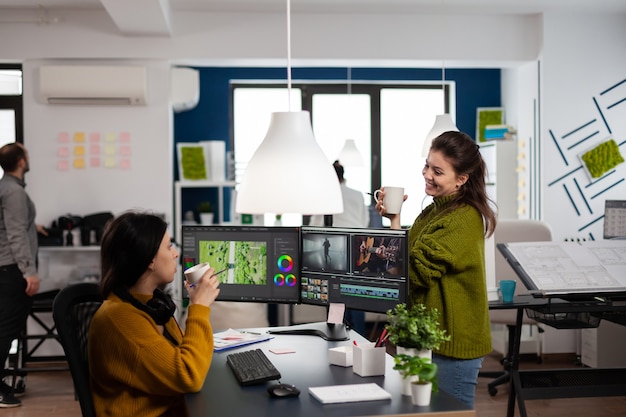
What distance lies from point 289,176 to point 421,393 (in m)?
0.76

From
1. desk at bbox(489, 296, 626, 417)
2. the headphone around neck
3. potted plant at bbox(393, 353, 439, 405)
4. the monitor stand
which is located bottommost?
desk at bbox(489, 296, 626, 417)

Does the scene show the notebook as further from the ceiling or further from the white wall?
the white wall

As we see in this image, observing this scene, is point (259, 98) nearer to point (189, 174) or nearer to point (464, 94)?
point (189, 174)

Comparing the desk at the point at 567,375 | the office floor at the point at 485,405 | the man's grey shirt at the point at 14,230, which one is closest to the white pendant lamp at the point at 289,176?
the desk at the point at 567,375

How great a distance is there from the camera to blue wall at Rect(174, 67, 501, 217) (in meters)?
7.41

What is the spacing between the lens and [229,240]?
124 inches

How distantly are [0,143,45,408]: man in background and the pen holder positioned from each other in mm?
3079

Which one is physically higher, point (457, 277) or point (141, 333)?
point (457, 277)

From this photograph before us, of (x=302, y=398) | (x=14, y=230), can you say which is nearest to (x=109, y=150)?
(x=14, y=230)

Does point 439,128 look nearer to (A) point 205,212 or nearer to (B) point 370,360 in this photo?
(A) point 205,212

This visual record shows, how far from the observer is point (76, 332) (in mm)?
2322

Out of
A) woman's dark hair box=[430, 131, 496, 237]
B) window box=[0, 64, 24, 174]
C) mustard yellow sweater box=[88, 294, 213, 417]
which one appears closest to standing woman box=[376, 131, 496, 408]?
woman's dark hair box=[430, 131, 496, 237]

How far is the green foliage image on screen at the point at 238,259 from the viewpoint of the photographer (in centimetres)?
312

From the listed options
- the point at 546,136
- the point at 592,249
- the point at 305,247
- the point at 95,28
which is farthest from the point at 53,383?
the point at 546,136
